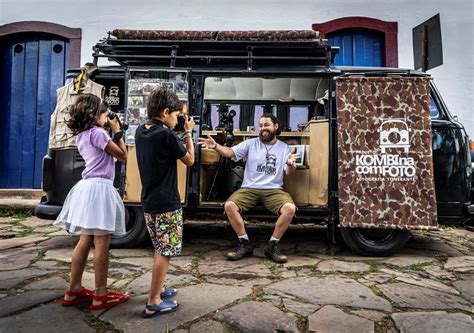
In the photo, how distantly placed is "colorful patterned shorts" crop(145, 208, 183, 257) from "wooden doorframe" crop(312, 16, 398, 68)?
551 cm

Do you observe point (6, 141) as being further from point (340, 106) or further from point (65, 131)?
point (340, 106)

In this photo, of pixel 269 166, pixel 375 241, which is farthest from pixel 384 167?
pixel 269 166

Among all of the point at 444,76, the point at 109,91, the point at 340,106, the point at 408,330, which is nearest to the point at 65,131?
the point at 109,91

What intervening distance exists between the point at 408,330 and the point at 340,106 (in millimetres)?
2251

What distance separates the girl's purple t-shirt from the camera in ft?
7.75

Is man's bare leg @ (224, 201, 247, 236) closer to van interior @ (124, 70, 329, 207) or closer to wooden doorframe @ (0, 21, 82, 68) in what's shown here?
van interior @ (124, 70, 329, 207)

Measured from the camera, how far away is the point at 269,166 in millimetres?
3898

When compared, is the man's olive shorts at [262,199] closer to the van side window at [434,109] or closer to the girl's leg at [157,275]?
the girl's leg at [157,275]

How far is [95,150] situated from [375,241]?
2942 millimetres

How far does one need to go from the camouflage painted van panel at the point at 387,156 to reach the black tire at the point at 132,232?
2.13m

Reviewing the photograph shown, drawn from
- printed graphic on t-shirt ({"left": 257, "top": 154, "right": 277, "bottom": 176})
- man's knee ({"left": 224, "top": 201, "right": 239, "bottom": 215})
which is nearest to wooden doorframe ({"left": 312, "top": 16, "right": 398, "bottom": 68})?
printed graphic on t-shirt ({"left": 257, "top": 154, "right": 277, "bottom": 176})

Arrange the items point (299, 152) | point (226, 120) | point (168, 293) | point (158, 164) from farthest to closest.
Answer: point (226, 120)
point (299, 152)
point (168, 293)
point (158, 164)

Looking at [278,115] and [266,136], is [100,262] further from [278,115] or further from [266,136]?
[278,115]

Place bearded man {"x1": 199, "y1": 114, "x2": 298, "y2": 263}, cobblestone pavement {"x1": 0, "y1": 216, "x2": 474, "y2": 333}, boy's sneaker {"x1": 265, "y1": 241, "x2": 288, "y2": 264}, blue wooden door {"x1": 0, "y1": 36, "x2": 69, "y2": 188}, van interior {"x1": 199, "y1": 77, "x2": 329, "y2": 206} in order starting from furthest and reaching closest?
1. blue wooden door {"x1": 0, "y1": 36, "x2": 69, "y2": 188}
2. van interior {"x1": 199, "y1": 77, "x2": 329, "y2": 206}
3. bearded man {"x1": 199, "y1": 114, "x2": 298, "y2": 263}
4. boy's sneaker {"x1": 265, "y1": 241, "x2": 288, "y2": 264}
5. cobblestone pavement {"x1": 0, "y1": 216, "x2": 474, "y2": 333}
